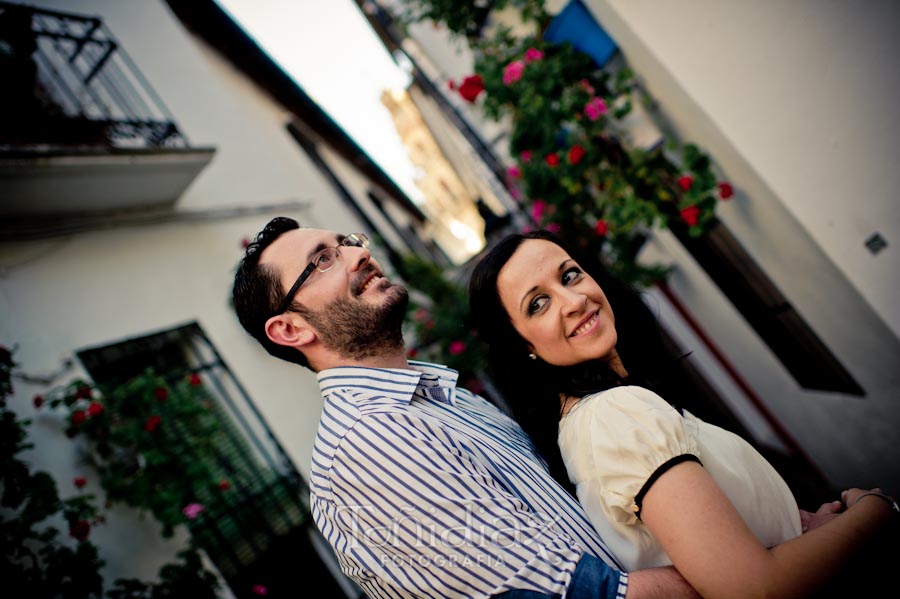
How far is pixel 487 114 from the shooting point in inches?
175

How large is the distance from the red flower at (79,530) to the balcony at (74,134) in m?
2.35

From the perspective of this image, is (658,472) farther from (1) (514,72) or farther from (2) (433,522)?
(1) (514,72)

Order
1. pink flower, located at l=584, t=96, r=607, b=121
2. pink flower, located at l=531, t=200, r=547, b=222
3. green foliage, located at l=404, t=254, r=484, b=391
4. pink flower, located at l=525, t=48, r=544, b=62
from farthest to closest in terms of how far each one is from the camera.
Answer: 1. green foliage, located at l=404, t=254, r=484, b=391
2. pink flower, located at l=531, t=200, r=547, b=222
3. pink flower, located at l=525, t=48, r=544, b=62
4. pink flower, located at l=584, t=96, r=607, b=121

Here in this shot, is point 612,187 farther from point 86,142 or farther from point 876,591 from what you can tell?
point 86,142

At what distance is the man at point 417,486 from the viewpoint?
1.17m

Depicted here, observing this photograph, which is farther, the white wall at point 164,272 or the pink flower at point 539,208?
the pink flower at point 539,208

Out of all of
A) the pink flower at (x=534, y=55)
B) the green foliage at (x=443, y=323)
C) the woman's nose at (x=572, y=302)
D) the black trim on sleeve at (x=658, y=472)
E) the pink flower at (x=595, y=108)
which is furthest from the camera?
the green foliage at (x=443, y=323)

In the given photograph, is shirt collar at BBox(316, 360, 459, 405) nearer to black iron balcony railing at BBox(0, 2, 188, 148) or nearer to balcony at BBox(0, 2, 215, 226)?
balcony at BBox(0, 2, 215, 226)

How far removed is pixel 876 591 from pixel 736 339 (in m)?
4.13

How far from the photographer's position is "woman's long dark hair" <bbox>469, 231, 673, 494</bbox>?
5.87 feet

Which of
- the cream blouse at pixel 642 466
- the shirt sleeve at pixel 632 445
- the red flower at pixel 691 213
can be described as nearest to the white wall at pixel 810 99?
the red flower at pixel 691 213

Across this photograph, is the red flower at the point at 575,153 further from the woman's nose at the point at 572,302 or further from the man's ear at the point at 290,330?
the man's ear at the point at 290,330

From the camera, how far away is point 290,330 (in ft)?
6.05

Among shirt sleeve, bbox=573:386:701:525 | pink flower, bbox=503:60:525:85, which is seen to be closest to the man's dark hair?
shirt sleeve, bbox=573:386:701:525
